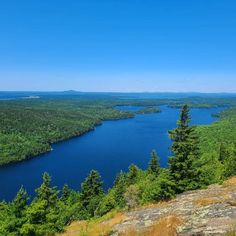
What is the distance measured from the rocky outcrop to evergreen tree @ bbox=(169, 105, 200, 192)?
655 centimetres

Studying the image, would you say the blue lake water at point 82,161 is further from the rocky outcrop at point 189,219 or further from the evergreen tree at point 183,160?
the rocky outcrop at point 189,219

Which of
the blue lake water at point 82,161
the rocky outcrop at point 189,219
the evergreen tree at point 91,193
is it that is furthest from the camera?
the blue lake water at point 82,161

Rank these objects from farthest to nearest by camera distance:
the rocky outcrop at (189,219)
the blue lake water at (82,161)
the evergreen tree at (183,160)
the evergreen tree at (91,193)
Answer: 1. the blue lake water at (82,161)
2. the evergreen tree at (91,193)
3. the evergreen tree at (183,160)
4. the rocky outcrop at (189,219)

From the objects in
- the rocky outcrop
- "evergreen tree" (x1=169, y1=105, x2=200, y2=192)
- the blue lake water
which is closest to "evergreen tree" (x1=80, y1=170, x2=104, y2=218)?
"evergreen tree" (x1=169, y1=105, x2=200, y2=192)

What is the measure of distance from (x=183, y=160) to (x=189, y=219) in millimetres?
12701

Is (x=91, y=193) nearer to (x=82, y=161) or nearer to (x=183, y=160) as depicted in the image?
(x=183, y=160)

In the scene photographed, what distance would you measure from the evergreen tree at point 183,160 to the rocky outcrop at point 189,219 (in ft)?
21.5

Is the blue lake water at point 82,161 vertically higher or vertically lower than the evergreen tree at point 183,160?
lower

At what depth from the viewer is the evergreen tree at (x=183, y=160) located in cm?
2520

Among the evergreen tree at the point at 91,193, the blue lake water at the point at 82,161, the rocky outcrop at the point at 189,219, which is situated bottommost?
the blue lake water at the point at 82,161

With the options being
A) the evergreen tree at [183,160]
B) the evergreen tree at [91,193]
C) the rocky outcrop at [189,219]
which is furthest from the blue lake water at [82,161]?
the rocky outcrop at [189,219]

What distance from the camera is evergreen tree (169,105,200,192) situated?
25203 millimetres

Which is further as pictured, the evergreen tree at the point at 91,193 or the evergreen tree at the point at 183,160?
the evergreen tree at the point at 91,193

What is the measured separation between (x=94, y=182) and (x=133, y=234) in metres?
48.0
